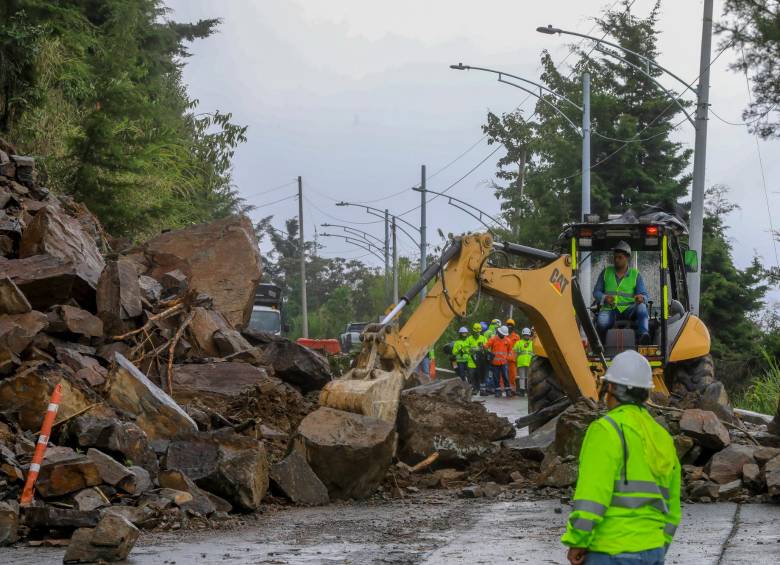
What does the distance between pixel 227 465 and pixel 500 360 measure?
2244cm

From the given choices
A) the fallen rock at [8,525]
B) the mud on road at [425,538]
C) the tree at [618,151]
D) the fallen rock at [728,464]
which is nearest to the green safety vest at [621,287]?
the fallen rock at [728,464]

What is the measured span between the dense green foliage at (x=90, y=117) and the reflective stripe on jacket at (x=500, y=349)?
8.58 m

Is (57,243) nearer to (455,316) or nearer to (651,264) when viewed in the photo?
(455,316)

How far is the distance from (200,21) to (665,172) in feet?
65.8

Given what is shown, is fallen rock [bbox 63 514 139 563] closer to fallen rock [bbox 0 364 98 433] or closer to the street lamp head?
fallen rock [bbox 0 364 98 433]

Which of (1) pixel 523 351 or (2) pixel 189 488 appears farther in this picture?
(1) pixel 523 351

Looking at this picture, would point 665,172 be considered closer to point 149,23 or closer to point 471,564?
point 149,23

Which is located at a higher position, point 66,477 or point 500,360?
point 500,360

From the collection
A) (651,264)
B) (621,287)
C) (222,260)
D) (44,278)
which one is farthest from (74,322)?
(651,264)

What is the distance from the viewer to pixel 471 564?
28.4 feet

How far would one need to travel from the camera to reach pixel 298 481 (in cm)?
1200

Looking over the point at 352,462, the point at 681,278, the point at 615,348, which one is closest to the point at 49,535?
the point at 352,462

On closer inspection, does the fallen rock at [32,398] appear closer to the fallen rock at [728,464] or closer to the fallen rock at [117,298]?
the fallen rock at [117,298]

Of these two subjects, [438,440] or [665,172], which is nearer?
[438,440]
